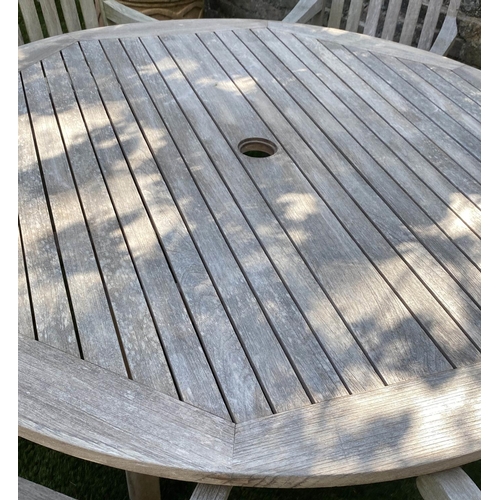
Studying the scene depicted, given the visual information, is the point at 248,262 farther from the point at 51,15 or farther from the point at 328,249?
the point at 51,15

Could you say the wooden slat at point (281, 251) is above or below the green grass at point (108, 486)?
above

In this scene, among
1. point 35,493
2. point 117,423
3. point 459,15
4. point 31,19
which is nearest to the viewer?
point 117,423

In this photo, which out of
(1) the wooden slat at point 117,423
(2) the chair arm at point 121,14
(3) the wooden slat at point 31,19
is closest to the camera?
(1) the wooden slat at point 117,423

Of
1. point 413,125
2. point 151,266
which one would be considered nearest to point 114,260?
point 151,266

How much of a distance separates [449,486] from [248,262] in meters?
0.65

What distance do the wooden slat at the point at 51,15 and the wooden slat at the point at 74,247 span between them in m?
0.89

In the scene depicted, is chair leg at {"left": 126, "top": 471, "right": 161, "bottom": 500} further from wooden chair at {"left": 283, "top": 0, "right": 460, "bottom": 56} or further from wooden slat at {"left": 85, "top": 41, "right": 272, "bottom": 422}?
wooden chair at {"left": 283, "top": 0, "right": 460, "bottom": 56}

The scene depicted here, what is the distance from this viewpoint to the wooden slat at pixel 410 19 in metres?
2.71

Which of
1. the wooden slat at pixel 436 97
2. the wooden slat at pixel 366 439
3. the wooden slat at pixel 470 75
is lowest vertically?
the wooden slat at pixel 366 439

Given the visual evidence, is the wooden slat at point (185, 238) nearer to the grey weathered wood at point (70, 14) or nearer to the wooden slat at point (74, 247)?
the wooden slat at point (74, 247)

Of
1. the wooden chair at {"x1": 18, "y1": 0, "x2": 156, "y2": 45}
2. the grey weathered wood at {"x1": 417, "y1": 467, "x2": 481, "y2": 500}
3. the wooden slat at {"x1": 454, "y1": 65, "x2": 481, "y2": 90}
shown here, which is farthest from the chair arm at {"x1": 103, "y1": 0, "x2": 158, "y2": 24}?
the grey weathered wood at {"x1": 417, "y1": 467, "x2": 481, "y2": 500}

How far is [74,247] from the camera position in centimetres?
141

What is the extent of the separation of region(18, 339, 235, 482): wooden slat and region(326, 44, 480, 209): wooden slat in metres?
0.96

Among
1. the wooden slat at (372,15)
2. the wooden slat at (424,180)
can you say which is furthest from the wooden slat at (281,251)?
the wooden slat at (372,15)
